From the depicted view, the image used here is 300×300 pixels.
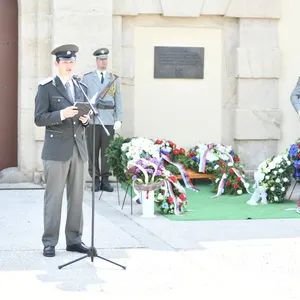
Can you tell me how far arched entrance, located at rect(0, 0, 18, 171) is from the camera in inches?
542

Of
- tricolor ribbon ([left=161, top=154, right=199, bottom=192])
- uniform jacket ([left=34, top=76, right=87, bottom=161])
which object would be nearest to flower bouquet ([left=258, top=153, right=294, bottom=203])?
tricolor ribbon ([left=161, top=154, right=199, bottom=192])

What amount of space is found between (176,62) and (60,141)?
609 cm

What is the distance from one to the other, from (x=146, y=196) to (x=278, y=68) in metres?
4.39

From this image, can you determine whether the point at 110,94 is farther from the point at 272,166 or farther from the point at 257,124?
the point at 257,124

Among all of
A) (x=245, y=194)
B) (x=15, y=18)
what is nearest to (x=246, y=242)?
(x=245, y=194)

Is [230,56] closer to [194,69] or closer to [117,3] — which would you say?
[194,69]

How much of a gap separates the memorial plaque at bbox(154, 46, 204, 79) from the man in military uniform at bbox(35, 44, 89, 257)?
225 inches

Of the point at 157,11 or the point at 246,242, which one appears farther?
the point at 157,11

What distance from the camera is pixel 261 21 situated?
45.9ft

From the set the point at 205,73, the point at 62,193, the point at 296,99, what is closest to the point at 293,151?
the point at 296,99

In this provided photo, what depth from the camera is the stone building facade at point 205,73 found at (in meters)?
13.4

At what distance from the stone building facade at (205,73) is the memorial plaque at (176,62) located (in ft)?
0.31

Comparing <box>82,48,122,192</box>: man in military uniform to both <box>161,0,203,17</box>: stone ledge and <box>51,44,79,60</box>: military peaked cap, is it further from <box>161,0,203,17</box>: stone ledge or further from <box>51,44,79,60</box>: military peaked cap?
<box>51,44,79,60</box>: military peaked cap

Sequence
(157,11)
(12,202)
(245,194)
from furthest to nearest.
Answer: (157,11)
(245,194)
(12,202)
